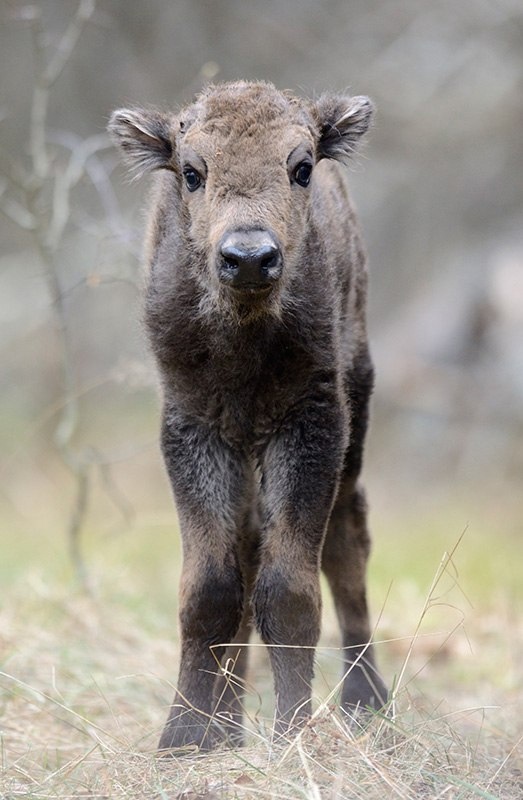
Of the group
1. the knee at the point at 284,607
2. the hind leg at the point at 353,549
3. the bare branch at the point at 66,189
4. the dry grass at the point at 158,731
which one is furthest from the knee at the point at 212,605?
the bare branch at the point at 66,189

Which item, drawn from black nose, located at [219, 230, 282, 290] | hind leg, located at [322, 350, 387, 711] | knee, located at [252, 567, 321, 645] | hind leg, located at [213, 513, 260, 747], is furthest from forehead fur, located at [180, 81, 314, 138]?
knee, located at [252, 567, 321, 645]

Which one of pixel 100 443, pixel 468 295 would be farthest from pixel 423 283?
pixel 100 443

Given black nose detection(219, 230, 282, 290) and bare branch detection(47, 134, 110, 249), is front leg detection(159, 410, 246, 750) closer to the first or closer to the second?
black nose detection(219, 230, 282, 290)

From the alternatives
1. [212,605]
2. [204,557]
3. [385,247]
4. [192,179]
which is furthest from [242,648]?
[385,247]

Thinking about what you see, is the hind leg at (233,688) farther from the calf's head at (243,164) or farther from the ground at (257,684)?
the calf's head at (243,164)

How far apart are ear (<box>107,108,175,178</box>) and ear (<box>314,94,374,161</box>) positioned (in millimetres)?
744

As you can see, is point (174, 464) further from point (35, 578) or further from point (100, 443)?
point (100, 443)

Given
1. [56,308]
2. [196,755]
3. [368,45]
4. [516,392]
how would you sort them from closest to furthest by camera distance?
[196,755] → [56,308] → [516,392] → [368,45]

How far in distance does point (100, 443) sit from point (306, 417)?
37.4 feet

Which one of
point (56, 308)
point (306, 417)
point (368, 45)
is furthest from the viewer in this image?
point (368, 45)

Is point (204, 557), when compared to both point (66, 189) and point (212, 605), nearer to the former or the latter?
point (212, 605)

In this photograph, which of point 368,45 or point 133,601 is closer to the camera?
point 133,601

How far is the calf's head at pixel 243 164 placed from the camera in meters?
5.03

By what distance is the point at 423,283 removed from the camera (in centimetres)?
1741
